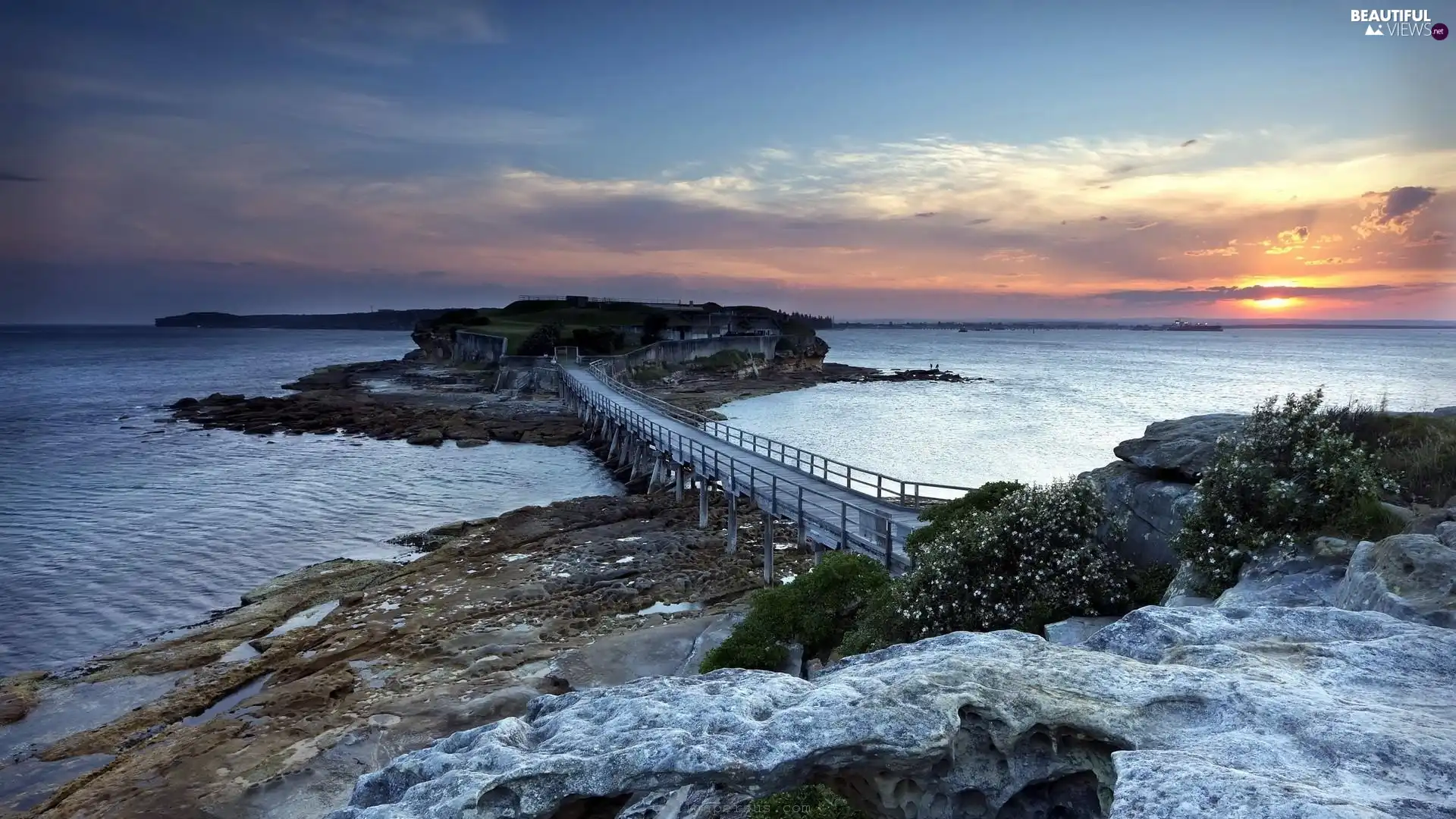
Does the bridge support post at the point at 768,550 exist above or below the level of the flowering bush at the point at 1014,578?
below

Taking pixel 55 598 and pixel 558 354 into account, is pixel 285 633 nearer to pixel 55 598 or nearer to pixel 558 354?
pixel 55 598

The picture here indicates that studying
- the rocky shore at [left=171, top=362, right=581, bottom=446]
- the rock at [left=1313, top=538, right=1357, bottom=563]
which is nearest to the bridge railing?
the rocky shore at [left=171, top=362, right=581, bottom=446]

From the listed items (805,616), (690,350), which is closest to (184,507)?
(805,616)

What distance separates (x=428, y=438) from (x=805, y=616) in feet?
131

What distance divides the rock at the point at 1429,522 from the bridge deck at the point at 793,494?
8.32 m

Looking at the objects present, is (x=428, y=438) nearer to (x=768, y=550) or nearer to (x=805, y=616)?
(x=768, y=550)

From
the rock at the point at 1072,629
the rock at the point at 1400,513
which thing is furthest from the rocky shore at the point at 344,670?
the rock at the point at 1400,513

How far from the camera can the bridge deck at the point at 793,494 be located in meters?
17.8

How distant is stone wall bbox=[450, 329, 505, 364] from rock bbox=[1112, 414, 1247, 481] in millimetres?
76651

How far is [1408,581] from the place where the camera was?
23.6ft

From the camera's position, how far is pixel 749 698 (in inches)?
242

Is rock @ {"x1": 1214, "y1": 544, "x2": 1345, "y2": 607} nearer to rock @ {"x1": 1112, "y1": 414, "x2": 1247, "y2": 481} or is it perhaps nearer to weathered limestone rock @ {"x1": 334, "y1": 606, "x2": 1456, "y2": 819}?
weathered limestone rock @ {"x1": 334, "y1": 606, "x2": 1456, "y2": 819}

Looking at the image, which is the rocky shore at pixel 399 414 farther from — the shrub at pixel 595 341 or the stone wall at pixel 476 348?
the shrub at pixel 595 341

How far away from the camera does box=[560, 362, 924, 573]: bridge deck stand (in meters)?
17.8
